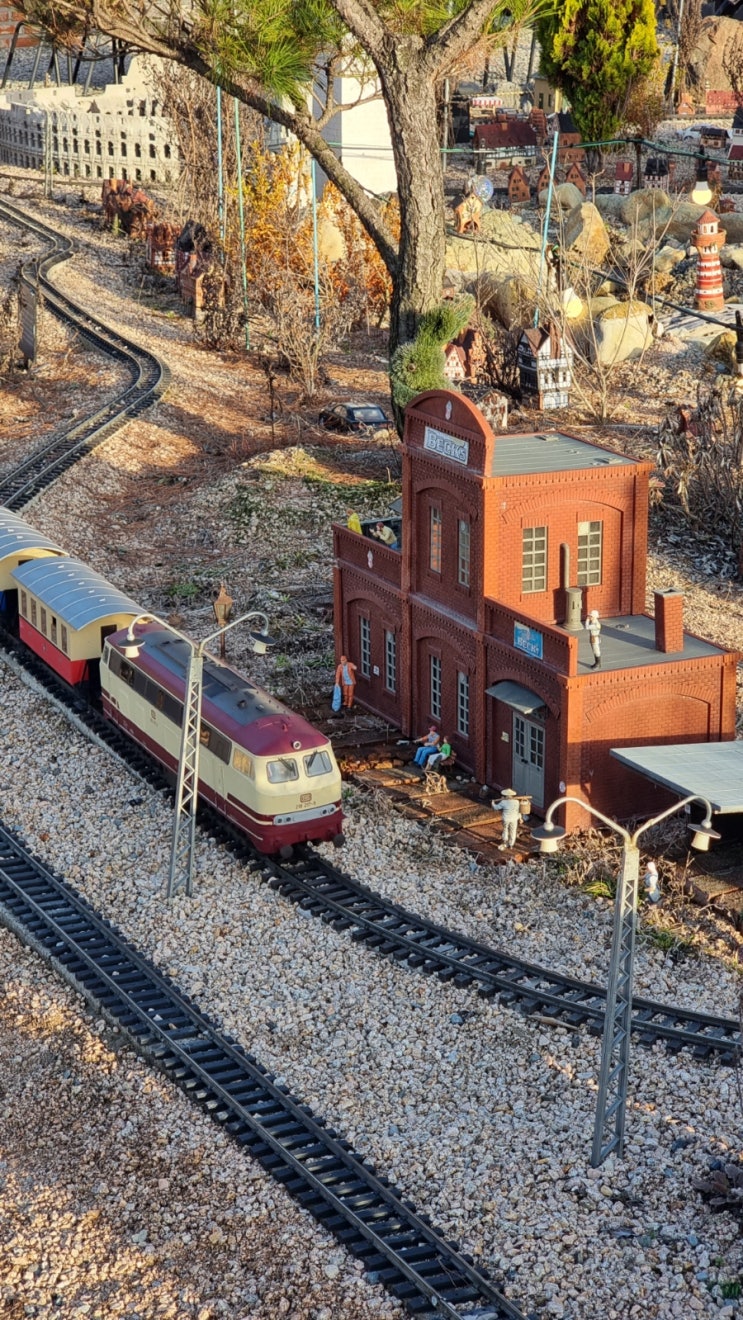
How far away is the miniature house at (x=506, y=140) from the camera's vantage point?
261 ft

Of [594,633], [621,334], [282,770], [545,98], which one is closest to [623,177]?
[545,98]

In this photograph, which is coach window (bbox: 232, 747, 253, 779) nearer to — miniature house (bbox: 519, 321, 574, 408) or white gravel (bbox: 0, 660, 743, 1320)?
white gravel (bbox: 0, 660, 743, 1320)

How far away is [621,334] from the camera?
175ft

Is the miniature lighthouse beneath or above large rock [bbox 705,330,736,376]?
above

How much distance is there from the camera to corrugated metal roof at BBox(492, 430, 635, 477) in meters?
28.8

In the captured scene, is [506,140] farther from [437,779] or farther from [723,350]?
[437,779]

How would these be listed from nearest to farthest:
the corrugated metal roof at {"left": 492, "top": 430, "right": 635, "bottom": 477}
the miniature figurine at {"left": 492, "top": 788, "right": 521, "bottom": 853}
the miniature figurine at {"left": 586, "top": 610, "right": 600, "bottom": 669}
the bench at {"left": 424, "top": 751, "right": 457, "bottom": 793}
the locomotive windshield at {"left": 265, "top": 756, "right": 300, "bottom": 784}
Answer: the locomotive windshield at {"left": 265, "top": 756, "right": 300, "bottom": 784} → the miniature figurine at {"left": 492, "top": 788, "right": 521, "bottom": 853} → the miniature figurine at {"left": 586, "top": 610, "right": 600, "bottom": 669} → the corrugated metal roof at {"left": 492, "top": 430, "right": 635, "bottom": 477} → the bench at {"left": 424, "top": 751, "right": 457, "bottom": 793}

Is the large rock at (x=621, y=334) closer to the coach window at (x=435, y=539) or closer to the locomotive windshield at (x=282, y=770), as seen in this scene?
the coach window at (x=435, y=539)

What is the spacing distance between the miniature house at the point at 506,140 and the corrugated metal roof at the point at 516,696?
56.7m

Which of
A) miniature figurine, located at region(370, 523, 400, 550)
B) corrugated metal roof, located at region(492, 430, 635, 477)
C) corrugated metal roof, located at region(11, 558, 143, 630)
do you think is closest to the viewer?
A: corrugated metal roof, located at region(492, 430, 635, 477)

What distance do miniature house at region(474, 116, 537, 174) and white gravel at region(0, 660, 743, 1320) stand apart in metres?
57.5

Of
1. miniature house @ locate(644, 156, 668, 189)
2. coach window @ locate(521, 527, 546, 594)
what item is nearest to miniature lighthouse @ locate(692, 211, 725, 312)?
miniature house @ locate(644, 156, 668, 189)

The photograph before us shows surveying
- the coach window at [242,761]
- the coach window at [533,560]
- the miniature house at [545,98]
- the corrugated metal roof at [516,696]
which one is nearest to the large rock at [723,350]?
the coach window at [533,560]

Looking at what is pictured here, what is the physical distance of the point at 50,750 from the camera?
3136 centimetres
